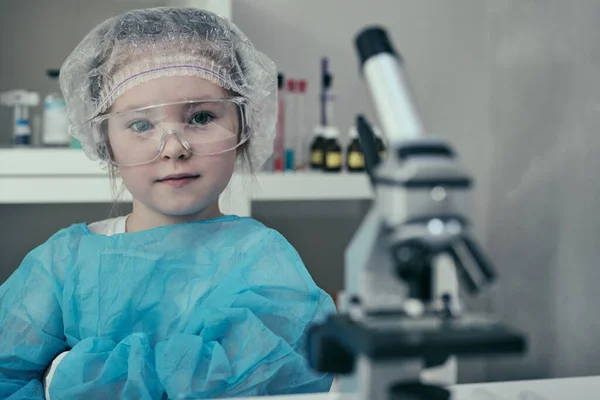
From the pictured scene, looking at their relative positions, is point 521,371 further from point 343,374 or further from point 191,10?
point 343,374

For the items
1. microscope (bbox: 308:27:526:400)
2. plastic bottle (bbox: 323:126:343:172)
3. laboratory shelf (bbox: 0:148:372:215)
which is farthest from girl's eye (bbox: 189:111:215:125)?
plastic bottle (bbox: 323:126:343:172)

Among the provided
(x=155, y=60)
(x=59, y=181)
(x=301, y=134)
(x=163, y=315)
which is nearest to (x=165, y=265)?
(x=163, y=315)

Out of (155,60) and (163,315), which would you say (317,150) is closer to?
(155,60)

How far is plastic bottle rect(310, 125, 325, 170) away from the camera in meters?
2.02

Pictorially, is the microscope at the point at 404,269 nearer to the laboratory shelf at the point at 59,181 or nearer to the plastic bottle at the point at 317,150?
the laboratory shelf at the point at 59,181

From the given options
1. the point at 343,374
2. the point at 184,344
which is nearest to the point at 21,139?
the point at 184,344

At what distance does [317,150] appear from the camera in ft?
6.63

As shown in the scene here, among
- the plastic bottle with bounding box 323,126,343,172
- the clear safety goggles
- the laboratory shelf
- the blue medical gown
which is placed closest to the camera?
the blue medical gown

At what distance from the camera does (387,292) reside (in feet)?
1.82

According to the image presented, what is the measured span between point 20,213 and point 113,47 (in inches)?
44.9

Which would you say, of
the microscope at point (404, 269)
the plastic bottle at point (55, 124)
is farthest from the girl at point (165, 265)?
the plastic bottle at point (55, 124)

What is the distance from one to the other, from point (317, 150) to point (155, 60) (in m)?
0.90

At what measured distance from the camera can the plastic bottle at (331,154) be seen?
2.00m

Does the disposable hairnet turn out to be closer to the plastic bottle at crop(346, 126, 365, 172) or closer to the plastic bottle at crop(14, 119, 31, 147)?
the plastic bottle at crop(14, 119, 31, 147)
